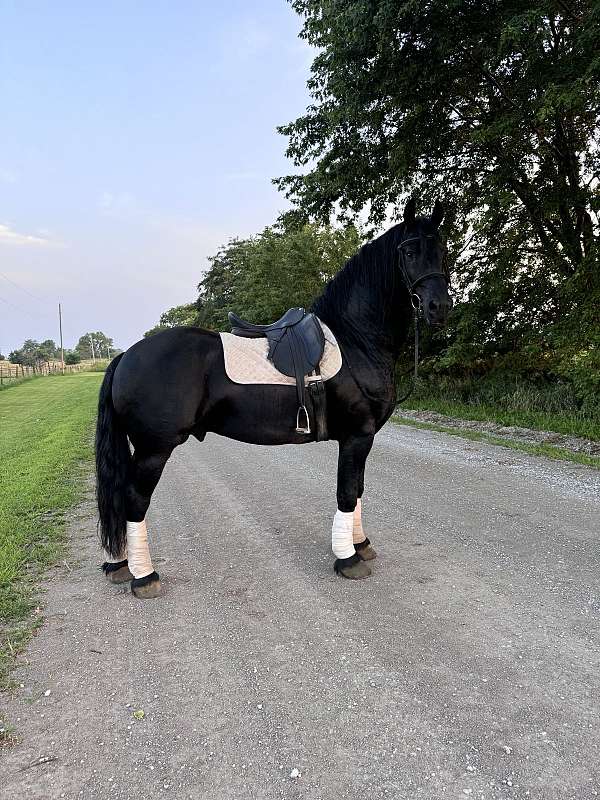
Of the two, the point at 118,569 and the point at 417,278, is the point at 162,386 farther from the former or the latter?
the point at 417,278

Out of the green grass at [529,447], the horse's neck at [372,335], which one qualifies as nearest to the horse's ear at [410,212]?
the horse's neck at [372,335]

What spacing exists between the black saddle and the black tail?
1116 millimetres

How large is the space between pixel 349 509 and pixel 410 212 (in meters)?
2.10

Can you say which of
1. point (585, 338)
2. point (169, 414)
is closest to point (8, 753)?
point (169, 414)

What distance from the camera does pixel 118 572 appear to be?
3.46 meters

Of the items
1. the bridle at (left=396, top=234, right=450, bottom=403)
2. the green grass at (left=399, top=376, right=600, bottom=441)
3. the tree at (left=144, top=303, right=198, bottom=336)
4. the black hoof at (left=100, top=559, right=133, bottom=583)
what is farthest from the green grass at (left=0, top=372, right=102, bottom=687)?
the tree at (left=144, top=303, right=198, bottom=336)

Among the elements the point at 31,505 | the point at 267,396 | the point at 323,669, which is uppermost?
the point at 267,396

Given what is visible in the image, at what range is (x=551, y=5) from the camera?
768cm

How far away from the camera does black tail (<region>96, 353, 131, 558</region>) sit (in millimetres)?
3385

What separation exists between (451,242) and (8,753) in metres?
12.9

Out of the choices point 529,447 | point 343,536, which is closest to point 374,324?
point 343,536

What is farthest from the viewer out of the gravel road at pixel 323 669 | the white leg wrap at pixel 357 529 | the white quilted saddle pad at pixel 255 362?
the white leg wrap at pixel 357 529

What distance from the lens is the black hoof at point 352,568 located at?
11.1 feet

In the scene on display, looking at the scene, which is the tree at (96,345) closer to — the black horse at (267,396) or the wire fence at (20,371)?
the wire fence at (20,371)
